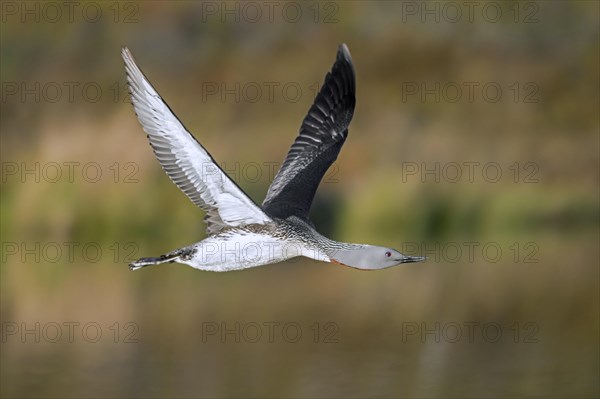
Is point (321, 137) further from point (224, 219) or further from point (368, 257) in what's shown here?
point (368, 257)

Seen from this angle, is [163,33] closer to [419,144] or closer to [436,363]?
[419,144]

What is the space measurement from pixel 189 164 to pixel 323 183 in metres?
14.9

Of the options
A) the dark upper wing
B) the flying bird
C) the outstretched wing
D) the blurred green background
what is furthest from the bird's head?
the blurred green background

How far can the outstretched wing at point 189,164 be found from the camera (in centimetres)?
1116

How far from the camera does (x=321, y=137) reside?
48.8 feet

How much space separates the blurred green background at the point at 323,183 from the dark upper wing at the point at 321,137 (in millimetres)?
3546

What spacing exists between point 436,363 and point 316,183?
3659 mm

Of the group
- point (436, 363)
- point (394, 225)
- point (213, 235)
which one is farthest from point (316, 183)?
point (394, 225)

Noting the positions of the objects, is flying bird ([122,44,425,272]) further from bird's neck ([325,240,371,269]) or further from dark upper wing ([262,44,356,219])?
dark upper wing ([262,44,356,219])

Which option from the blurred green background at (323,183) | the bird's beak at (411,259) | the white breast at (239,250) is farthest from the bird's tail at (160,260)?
the blurred green background at (323,183)

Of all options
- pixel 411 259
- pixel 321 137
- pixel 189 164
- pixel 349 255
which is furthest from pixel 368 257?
pixel 321 137

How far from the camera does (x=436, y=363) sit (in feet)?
54.4

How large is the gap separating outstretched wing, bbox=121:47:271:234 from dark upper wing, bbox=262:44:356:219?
1718 millimetres

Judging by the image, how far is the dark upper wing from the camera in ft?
46.3
